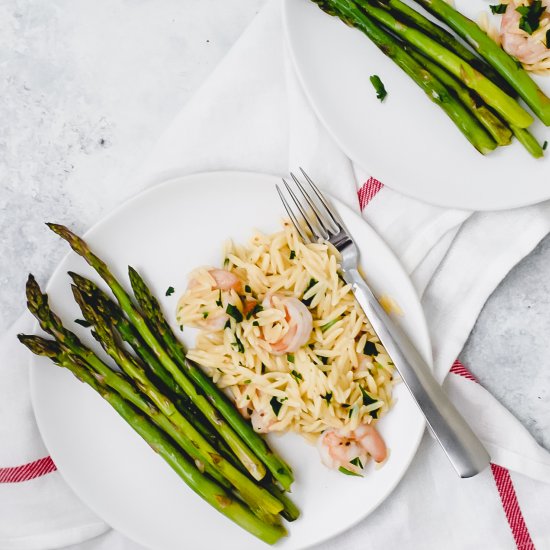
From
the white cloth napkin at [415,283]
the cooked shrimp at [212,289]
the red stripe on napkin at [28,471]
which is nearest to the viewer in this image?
the cooked shrimp at [212,289]

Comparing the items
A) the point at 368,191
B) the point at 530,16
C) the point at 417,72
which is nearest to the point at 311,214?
the point at 368,191

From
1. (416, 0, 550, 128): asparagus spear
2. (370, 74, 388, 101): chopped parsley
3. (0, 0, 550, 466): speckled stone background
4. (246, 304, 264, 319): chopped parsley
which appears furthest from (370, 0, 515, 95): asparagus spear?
(246, 304, 264, 319): chopped parsley

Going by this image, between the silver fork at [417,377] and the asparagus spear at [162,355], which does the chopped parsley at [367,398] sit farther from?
the asparagus spear at [162,355]

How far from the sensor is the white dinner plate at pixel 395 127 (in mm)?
3109

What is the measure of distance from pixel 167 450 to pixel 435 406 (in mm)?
1128

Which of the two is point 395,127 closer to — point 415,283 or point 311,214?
point 311,214

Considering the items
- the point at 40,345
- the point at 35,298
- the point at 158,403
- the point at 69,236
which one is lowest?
the point at 158,403

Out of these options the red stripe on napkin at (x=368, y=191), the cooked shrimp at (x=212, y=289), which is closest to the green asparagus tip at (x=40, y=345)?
the cooked shrimp at (x=212, y=289)

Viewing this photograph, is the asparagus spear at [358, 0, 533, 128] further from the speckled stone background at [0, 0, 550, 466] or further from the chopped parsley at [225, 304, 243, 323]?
the chopped parsley at [225, 304, 243, 323]

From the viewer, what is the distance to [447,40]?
10.2ft

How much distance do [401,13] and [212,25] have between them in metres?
0.91

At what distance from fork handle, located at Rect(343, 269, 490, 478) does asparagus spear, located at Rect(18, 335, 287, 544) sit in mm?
790

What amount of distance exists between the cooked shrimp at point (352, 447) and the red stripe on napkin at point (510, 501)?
53 centimetres

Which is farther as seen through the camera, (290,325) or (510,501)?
(510,501)
